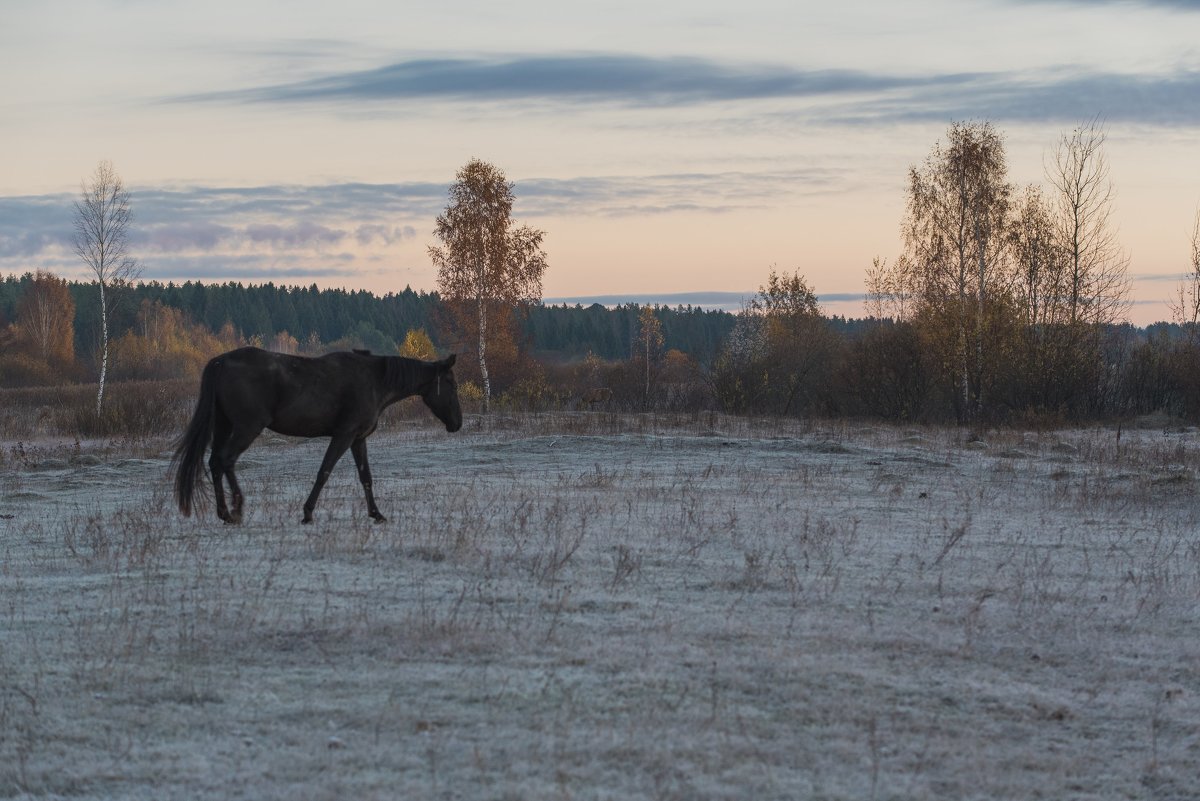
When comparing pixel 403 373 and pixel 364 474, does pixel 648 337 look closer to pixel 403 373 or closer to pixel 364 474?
pixel 403 373

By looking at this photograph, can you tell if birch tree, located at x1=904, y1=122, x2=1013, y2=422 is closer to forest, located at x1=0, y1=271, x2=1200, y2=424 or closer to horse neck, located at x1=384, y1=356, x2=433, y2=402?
forest, located at x1=0, y1=271, x2=1200, y2=424

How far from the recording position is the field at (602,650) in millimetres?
5238

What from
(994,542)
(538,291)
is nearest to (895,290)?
(538,291)

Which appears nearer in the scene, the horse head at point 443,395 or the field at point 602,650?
the field at point 602,650

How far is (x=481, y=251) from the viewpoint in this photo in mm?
46062

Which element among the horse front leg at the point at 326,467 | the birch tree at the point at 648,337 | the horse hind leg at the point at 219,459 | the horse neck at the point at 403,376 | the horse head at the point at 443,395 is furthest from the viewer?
the birch tree at the point at 648,337

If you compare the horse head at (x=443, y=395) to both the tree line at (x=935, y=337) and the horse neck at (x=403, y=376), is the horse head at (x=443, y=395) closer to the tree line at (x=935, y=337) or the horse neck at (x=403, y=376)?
the horse neck at (x=403, y=376)

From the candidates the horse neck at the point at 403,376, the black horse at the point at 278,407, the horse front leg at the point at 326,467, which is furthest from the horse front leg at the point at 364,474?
the horse neck at the point at 403,376

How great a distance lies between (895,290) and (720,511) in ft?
165

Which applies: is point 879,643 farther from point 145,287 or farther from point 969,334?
point 145,287

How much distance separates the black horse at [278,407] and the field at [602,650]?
0.50 metres

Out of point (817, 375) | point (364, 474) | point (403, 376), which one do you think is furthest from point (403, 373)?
point (817, 375)

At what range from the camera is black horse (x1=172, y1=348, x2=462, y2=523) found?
1162 cm

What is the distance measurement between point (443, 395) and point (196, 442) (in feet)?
8.91
